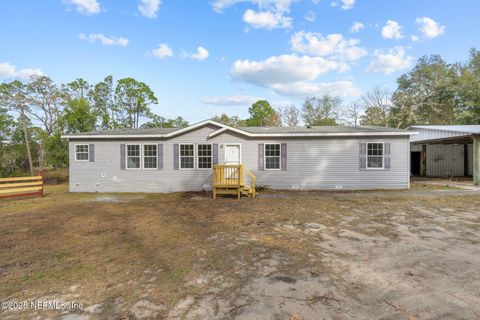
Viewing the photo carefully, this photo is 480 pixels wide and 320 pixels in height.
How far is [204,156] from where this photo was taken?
472 inches

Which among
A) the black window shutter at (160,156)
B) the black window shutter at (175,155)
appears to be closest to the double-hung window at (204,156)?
the black window shutter at (175,155)

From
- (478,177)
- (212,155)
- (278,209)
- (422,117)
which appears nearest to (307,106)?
(422,117)

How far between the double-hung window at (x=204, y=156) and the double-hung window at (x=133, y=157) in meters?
3.19

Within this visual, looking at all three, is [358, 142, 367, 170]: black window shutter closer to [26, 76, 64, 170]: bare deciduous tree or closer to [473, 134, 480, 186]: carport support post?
[473, 134, 480, 186]: carport support post

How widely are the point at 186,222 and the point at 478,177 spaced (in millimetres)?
14749

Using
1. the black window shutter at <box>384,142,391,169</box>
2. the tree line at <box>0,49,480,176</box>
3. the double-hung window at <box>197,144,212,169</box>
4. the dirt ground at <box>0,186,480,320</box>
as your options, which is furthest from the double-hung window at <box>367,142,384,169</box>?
the tree line at <box>0,49,480,176</box>

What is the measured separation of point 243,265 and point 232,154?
848cm

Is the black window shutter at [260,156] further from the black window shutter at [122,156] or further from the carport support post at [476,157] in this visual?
the carport support post at [476,157]

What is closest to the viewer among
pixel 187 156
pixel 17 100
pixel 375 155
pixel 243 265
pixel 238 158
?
pixel 243 265

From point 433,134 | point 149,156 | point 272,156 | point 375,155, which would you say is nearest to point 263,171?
point 272,156

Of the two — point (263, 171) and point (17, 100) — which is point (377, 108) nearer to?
point (263, 171)

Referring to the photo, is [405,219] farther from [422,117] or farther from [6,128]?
[6,128]

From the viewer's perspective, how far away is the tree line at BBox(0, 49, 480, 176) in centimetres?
2545

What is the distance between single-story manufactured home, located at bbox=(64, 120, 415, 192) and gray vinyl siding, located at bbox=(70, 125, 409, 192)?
0.04 meters
